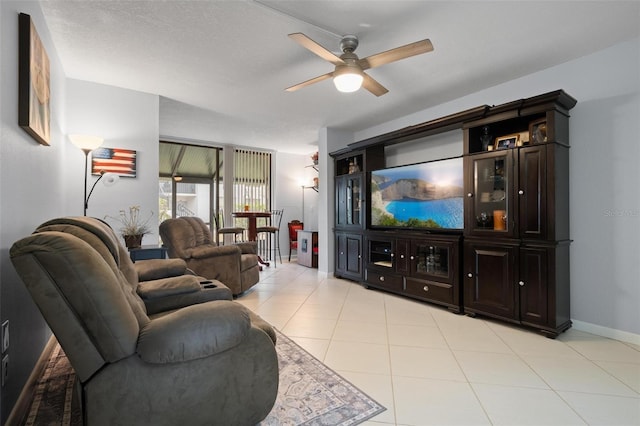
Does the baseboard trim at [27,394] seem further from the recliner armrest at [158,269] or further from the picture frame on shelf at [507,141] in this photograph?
the picture frame on shelf at [507,141]

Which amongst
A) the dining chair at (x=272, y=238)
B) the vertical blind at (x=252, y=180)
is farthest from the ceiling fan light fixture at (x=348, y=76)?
the dining chair at (x=272, y=238)

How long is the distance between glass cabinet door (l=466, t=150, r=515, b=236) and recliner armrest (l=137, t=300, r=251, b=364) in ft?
8.87

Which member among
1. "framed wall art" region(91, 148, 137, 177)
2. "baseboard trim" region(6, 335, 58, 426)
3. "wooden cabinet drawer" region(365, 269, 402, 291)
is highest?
"framed wall art" region(91, 148, 137, 177)

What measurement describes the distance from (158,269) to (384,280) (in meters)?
2.77

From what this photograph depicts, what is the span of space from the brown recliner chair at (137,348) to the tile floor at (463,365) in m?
0.74

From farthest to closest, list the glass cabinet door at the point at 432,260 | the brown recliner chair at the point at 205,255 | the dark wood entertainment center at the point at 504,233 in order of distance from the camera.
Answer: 1. the brown recliner chair at the point at 205,255
2. the glass cabinet door at the point at 432,260
3. the dark wood entertainment center at the point at 504,233

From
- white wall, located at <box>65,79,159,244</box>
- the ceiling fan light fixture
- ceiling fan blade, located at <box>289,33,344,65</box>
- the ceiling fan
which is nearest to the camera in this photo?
ceiling fan blade, located at <box>289,33,344,65</box>

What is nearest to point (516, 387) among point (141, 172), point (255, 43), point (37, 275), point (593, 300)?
point (593, 300)

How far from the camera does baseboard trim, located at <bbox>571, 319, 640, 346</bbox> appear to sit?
249 centimetres

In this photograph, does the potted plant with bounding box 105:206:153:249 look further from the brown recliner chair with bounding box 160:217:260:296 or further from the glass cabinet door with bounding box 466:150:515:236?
the glass cabinet door with bounding box 466:150:515:236

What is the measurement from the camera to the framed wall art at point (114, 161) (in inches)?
133

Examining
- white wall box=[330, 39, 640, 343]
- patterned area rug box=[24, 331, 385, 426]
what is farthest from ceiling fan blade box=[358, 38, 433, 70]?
patterned area rug box=[24, 331, 385, 426]

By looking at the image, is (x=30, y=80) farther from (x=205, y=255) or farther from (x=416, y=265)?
(x=416, y=265)

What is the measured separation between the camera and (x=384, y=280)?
4066 mm
